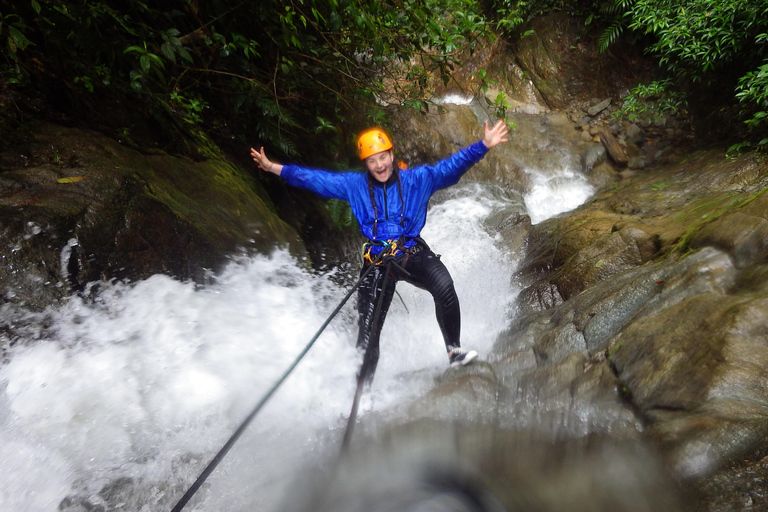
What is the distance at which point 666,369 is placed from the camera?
2139 millimetres

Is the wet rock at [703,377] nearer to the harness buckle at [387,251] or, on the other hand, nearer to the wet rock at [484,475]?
the wet rock at [484,475]

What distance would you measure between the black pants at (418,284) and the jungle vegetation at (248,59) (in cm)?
184

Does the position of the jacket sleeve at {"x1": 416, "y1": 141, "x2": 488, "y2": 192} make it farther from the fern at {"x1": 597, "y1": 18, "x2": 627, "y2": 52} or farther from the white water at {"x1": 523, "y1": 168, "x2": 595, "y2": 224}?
the fern at {"x1": 597, "y1": 18, "x2": 627, "y2": 52}

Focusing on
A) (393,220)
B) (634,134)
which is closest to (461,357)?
(393,220)

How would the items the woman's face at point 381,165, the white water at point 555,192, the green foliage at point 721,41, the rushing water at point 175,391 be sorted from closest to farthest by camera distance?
1. the rushing water at point 175,391
2. the woman's face at point 381,165
3. the green foliage at point 721,41
4. the white water at point 555,192

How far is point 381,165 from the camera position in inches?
125

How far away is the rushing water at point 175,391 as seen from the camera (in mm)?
2096

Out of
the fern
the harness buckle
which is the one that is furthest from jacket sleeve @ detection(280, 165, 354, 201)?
the fern

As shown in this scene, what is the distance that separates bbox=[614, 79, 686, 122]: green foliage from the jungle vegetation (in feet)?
1.65

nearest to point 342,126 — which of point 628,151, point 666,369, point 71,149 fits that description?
point 71,149

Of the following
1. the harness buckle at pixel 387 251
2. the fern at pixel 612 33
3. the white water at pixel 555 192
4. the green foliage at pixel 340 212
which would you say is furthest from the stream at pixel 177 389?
the fern at pixel 612 33

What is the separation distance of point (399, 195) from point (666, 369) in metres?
2.09

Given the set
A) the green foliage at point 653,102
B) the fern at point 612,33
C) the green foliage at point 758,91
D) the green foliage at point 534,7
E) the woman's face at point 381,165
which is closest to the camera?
the woman's face at point 381,165

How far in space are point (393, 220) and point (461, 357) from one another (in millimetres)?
1218
